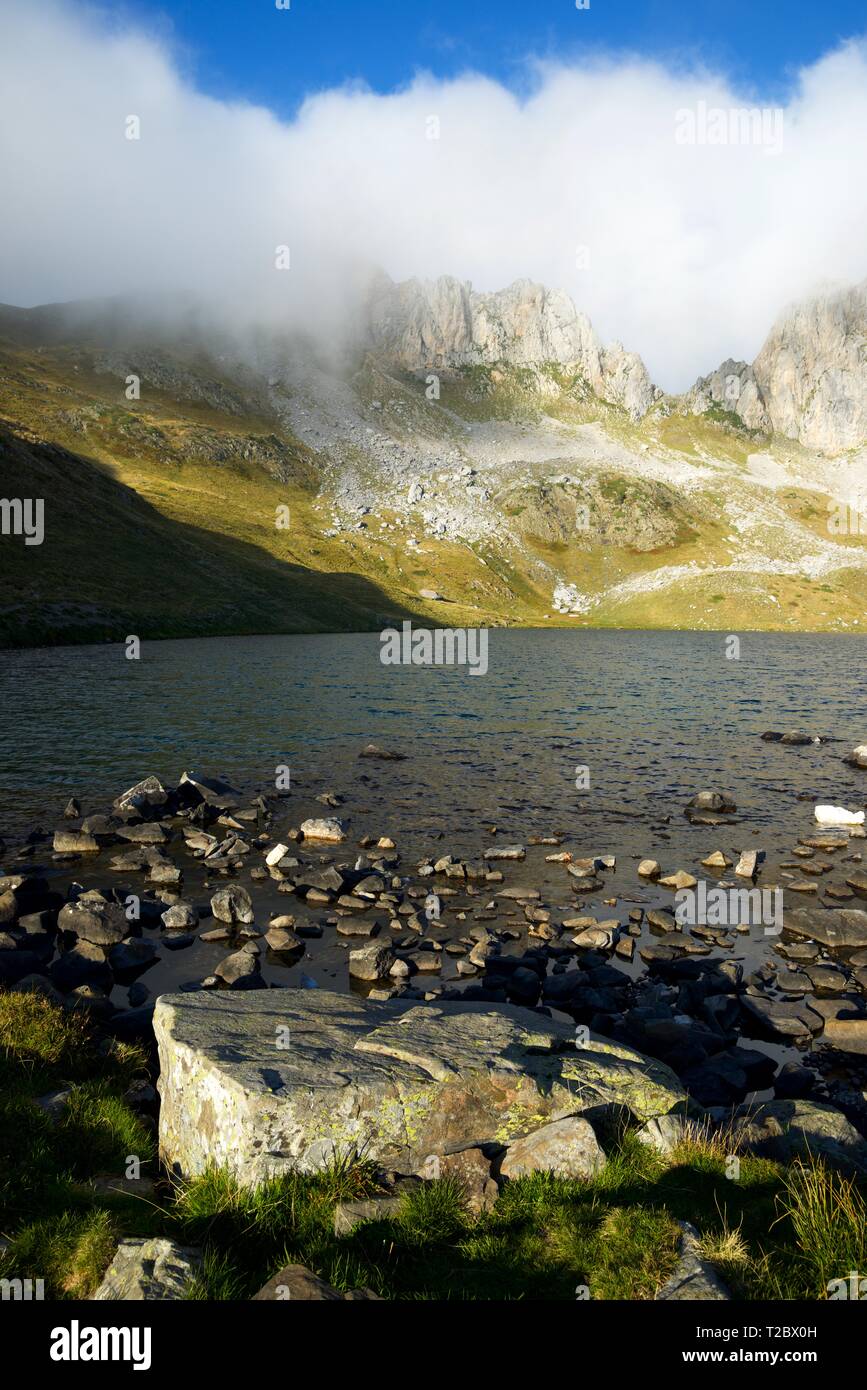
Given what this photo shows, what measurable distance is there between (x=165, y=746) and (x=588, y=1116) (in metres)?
36.4

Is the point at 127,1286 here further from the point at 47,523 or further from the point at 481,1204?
the point at 47,523

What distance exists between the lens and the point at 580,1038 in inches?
450

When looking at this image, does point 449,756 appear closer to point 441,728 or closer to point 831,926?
point 441,728

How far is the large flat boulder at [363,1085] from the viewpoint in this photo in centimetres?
883

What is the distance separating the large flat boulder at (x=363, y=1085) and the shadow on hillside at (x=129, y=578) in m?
92.3

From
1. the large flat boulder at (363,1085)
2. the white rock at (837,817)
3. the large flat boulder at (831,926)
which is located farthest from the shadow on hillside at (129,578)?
the large flat boulder at (831,926)

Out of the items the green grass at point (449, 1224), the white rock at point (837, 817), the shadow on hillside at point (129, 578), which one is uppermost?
the shadow on hillside at point (129, 578)

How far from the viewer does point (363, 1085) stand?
937 centimetres

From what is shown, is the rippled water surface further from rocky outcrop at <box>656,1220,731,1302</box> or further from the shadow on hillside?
rocky outcrop at <box>656,1220,731,1302</box>

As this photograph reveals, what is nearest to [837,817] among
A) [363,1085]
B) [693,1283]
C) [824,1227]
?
[824,1227]

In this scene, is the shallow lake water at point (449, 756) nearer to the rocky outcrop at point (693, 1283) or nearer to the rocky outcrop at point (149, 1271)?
the rocky outcrop at point (149, 1271)

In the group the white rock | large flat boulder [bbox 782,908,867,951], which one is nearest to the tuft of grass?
large flat boulder [bbox 782,908,867,951]

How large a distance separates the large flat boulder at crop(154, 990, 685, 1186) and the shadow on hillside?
92.3 m
